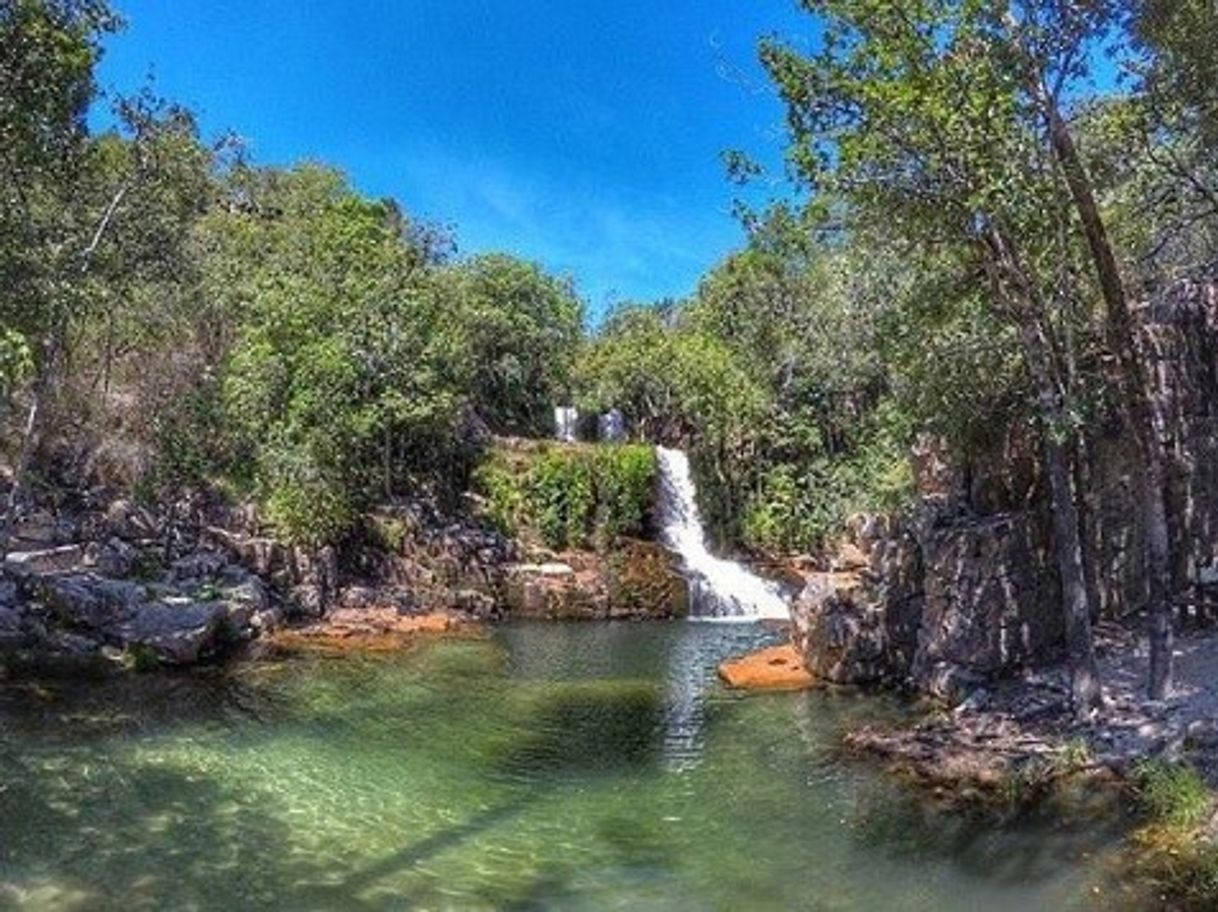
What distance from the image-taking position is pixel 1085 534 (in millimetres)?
17234

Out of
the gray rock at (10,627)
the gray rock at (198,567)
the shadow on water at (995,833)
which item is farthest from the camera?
the gray rock at (198,567)

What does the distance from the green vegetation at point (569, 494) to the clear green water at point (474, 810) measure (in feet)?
48.1

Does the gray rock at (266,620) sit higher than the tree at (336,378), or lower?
lower

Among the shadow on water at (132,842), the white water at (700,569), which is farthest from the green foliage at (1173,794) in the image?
the white water at (700,569)

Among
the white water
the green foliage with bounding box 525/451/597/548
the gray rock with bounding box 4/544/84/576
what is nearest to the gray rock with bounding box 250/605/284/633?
the gray rock with bounding box 4/544/84/576

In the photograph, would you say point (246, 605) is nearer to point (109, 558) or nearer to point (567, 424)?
point (109, 558)

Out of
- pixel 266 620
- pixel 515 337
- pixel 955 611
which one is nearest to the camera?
pixel 955 611

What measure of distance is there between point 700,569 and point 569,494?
5.01 m

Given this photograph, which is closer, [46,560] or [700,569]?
[46,560]

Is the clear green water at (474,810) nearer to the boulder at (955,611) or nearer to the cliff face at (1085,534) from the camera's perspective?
the boulder at (955,611)

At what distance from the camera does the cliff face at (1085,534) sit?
55.3 feet

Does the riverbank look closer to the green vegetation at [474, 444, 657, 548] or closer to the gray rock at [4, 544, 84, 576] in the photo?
the gray rock at [4, 544, 84, 576]

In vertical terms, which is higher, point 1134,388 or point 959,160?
point 959,160

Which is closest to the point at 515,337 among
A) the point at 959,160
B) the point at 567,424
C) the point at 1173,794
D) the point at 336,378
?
the point at 567,424
